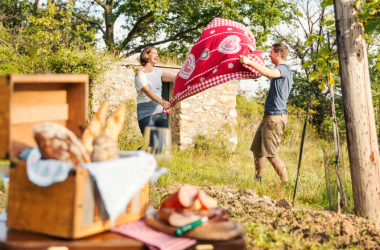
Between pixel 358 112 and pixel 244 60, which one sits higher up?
pixel 244 60

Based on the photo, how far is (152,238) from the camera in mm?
1356

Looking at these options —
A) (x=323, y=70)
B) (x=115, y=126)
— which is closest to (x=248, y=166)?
(x=323, y=70)

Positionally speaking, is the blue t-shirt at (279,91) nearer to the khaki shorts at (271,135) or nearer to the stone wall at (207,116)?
the khaki shorts at (271,135)

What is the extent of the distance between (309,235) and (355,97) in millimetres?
1374

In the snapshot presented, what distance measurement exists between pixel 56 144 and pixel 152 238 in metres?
0.55

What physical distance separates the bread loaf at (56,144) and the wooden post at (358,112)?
8.29 ft

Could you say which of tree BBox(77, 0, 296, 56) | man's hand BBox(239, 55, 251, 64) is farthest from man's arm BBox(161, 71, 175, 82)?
tree BBox(77, 0, 296, 56)

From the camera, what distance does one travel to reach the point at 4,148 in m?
1.37

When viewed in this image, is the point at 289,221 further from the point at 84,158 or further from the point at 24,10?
the point at 24,10

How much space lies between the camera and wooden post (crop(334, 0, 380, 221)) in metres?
2.96

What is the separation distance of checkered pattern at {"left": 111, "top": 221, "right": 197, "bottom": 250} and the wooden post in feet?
7.33

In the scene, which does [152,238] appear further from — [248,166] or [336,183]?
[248,166]

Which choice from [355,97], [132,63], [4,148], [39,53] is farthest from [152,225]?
[39,53]

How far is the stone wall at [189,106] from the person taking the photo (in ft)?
25.9
